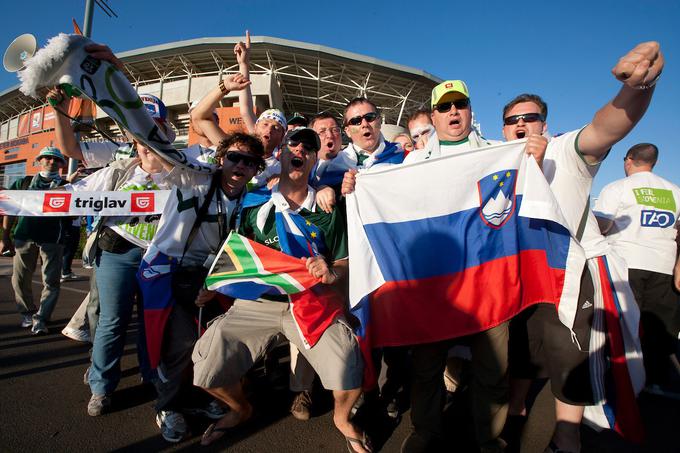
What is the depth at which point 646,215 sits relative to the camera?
3.21 metres

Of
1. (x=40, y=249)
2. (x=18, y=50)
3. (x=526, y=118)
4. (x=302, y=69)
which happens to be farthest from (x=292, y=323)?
(x=302, y=69)

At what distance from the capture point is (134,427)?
7.93 feet

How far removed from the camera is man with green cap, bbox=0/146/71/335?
164 inches

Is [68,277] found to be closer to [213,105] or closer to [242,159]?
[213,105]

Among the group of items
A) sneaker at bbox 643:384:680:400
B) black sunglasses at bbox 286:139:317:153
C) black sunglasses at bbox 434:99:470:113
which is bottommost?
sneaker at bbox 643:384:680:400

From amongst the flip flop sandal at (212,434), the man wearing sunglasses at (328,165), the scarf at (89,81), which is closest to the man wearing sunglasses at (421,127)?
the man wearing sunglasses at (328,165)

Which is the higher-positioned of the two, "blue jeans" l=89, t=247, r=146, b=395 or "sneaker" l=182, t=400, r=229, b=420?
"blue jeans" l=89, t=247, r=146, b=395

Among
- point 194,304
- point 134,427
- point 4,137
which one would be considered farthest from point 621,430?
point 4,137

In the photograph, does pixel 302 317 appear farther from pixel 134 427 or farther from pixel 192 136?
pixel 192 136

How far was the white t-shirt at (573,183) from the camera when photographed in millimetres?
1910

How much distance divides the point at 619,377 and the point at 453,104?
1.94 m

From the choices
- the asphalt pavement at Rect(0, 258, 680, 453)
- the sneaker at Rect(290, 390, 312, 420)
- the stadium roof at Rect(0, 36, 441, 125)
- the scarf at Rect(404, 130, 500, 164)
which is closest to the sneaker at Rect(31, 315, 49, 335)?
the asphalt pavement at Rect(0, 258, 680, 453)

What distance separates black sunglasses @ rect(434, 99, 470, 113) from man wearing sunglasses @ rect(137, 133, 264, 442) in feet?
4.43

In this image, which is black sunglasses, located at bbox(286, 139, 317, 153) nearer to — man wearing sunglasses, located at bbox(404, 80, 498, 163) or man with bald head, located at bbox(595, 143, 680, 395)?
man wearing sunglasses, located at bbox(404, 80, 498, 163)
